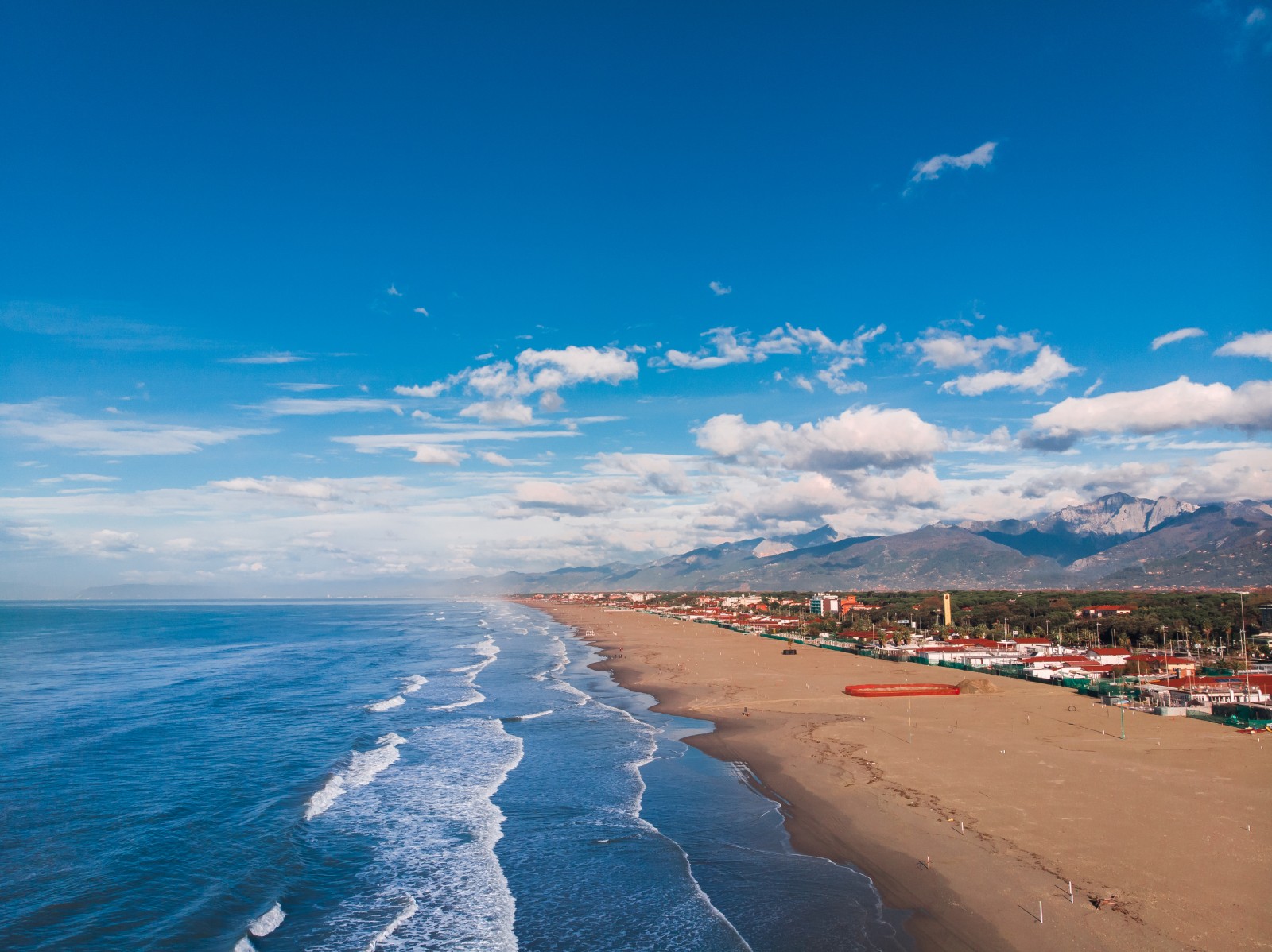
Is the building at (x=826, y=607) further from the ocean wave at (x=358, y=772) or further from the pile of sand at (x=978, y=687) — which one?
the ocean wave at (x=358, y=772)

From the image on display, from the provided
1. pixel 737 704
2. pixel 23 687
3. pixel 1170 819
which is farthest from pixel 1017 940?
pixel 23 687

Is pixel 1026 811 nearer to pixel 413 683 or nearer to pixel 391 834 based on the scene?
pixel 391 834

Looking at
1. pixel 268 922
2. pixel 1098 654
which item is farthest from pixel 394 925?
pixel 1098 654

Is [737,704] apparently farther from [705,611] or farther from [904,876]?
[705,611]

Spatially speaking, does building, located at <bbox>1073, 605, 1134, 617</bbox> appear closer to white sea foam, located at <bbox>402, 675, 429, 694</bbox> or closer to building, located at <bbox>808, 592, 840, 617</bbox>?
building, located at <bbox>808, 592, 840, 617</bbox>

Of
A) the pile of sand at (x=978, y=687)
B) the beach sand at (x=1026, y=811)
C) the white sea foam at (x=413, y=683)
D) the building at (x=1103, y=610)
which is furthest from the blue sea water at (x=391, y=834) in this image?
the building at (x=1103, y=610)
